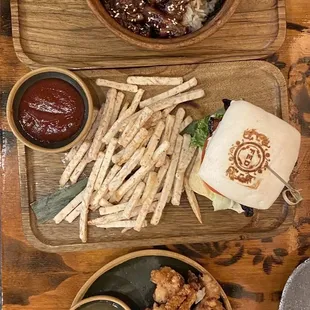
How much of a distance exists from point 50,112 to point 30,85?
0.15m

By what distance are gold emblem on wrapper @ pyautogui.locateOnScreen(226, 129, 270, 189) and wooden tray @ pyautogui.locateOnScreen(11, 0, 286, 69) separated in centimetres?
46

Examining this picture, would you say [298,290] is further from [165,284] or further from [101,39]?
[101,39]

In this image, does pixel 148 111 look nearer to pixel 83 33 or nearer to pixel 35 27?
pixel 83 33

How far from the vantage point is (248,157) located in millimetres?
2109

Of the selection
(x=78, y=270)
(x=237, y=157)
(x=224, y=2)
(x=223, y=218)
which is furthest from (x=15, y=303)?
(x=224, y=2)

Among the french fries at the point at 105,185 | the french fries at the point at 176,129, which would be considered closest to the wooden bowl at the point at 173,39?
the french fries at the point at 176,129

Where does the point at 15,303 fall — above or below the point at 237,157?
below

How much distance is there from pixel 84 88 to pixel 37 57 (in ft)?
0.93

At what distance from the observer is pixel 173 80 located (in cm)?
236

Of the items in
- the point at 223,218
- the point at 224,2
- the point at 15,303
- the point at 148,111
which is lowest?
the point at 15,303

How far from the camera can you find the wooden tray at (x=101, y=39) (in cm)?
233

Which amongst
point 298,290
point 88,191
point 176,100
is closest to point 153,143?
point 176,100

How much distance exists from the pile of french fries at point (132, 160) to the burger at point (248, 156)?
21cm

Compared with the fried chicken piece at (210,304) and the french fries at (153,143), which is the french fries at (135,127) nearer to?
the french fries at (153,143)
